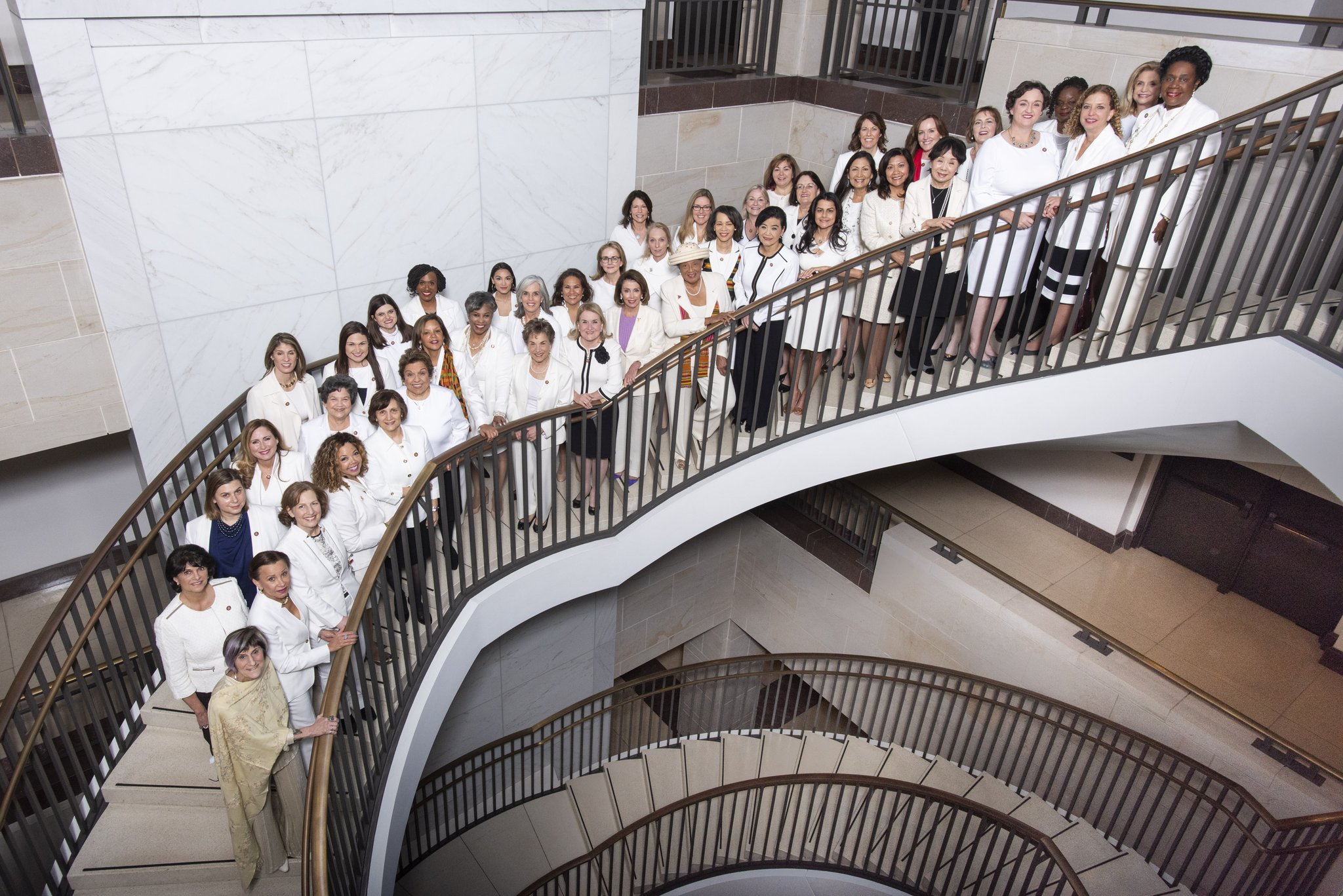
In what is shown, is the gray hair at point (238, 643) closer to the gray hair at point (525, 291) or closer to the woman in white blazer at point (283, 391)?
the woman in white blazer at point (283, 391)

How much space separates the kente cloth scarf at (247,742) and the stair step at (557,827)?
11.9 feet

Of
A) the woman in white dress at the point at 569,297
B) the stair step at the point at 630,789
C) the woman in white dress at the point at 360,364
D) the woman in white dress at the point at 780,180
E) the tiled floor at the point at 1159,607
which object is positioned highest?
the woman in white dress at the point at 780,180

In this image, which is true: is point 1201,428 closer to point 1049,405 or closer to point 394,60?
point 1049,405

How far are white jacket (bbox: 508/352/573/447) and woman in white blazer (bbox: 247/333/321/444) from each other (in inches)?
51.9

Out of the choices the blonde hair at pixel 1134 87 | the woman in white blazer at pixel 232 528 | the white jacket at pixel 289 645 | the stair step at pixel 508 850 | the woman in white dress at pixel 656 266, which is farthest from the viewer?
A: the stair step at pixel 508 850

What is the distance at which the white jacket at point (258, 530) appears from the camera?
15.1ft

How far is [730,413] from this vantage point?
6.29 metres

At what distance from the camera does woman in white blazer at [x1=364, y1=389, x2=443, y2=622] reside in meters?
4.86

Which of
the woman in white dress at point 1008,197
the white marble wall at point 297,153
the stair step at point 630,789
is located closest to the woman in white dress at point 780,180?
the woman in white dress at point 1008,197

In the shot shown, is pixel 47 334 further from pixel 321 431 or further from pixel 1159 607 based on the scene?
pixel 1159 607

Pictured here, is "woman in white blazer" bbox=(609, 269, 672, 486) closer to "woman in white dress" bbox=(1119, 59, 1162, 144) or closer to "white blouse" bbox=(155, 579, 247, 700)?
"white blouse" bbox=(155, 579, 247, 700)

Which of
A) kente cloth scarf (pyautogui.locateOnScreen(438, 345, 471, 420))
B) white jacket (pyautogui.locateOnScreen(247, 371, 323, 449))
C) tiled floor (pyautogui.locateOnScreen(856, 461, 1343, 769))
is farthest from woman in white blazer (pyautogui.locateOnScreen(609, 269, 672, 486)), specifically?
tiled floor (pyautogui.locateOnScreen(856, 461, 1343, 769))

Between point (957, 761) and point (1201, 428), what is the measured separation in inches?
151

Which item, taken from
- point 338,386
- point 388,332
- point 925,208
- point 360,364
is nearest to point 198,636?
point 338,386
